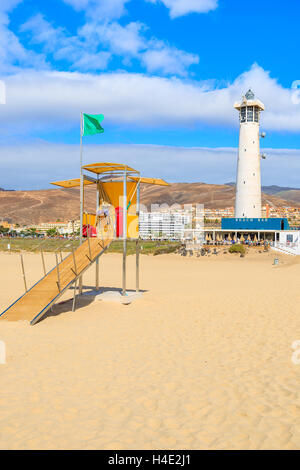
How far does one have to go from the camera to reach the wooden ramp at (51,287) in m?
11.4

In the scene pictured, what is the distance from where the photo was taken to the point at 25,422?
5578mm

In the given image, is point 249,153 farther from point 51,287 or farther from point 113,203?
point 51,287

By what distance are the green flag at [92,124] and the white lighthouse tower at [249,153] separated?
112ft

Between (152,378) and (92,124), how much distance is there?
9.94m

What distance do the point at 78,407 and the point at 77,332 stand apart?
459 centimetres

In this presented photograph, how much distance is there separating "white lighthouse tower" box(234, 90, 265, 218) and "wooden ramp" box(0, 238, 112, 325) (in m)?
34.6

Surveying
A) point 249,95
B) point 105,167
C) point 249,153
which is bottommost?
point 105,167

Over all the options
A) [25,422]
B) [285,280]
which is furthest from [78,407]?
[285,280]

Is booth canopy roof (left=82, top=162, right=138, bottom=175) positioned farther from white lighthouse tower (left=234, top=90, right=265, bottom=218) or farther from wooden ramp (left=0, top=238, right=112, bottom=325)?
white lighthouse tower (left=234, top=90, right=265, bottom=218)

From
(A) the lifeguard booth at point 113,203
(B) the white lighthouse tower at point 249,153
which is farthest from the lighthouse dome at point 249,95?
A: (A) the lifeguard booth at point 113,203

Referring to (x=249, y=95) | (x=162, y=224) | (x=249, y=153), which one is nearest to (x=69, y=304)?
(x=249, y=153)

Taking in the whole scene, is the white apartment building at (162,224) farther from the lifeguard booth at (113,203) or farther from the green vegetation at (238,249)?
the lifeguard booth at (113,203)

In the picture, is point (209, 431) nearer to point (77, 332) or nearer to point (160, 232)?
point (77, 332)

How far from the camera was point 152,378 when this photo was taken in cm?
731
